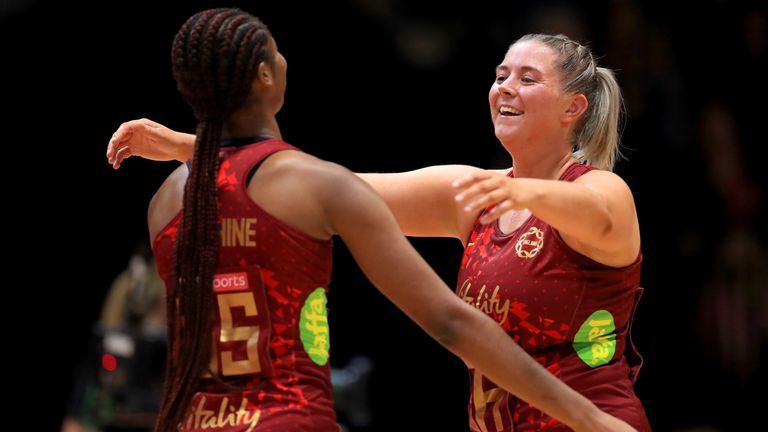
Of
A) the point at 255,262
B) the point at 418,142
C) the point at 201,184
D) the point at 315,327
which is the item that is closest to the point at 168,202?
the point at 201,184

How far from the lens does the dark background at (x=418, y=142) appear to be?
5.20 meters

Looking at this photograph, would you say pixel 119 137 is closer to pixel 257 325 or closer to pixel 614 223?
pixel 257 325

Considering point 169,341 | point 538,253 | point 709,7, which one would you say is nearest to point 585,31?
point 709,7

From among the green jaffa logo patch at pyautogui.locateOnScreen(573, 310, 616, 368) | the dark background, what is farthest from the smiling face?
the dark background

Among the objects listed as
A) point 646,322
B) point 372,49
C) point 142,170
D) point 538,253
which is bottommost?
point 646,322

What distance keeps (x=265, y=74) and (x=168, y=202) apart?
327mm

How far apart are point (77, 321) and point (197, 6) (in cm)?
169

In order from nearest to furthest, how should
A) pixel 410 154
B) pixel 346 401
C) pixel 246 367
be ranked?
pixel 246 367 → pixel 346 401 → pixel 410 154

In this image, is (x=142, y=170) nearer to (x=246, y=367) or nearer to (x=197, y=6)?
(x=197, y=6)

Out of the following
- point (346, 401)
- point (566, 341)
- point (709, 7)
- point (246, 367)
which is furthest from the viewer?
point (709, 7)

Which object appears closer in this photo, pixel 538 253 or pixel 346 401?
pixel 538 253

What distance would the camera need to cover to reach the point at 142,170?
215 inches

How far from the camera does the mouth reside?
300 cm

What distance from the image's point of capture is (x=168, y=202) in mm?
2242
